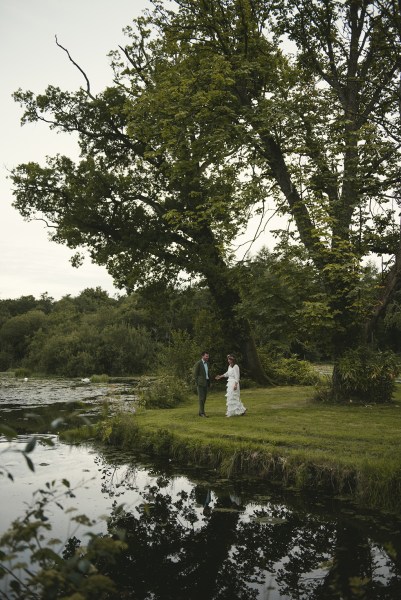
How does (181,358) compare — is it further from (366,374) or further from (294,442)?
(294,442)

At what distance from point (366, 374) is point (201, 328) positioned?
10.9m

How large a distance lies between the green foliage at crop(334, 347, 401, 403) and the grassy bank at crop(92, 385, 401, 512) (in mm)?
601

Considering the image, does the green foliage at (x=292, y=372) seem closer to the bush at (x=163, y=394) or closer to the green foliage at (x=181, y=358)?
the green foliage at (x=181, y=358)

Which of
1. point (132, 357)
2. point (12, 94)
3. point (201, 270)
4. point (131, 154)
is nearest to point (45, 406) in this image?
point (201, 270)

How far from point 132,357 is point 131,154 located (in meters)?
31.8

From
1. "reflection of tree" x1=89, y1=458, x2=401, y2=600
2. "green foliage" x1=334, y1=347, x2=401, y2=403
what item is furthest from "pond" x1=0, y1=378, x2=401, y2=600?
"green foliage" x1=334, y1=347, x2=401, y2=403

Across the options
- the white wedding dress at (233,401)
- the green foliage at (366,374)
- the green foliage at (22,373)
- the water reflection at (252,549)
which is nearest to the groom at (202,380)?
the white wedding dress at (233,401)

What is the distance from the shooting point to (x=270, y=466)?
9688mm

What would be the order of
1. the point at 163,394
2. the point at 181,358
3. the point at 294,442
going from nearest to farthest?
the point at 294,442 < the point at 163,394 < the point at 181,358

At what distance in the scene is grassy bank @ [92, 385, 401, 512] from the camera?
27.6 ft

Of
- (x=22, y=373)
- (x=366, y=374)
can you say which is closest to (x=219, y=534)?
(x=366, y=374)

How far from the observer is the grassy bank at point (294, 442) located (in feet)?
27.6

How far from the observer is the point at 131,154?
82.1 feet

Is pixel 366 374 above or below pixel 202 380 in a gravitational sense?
above
